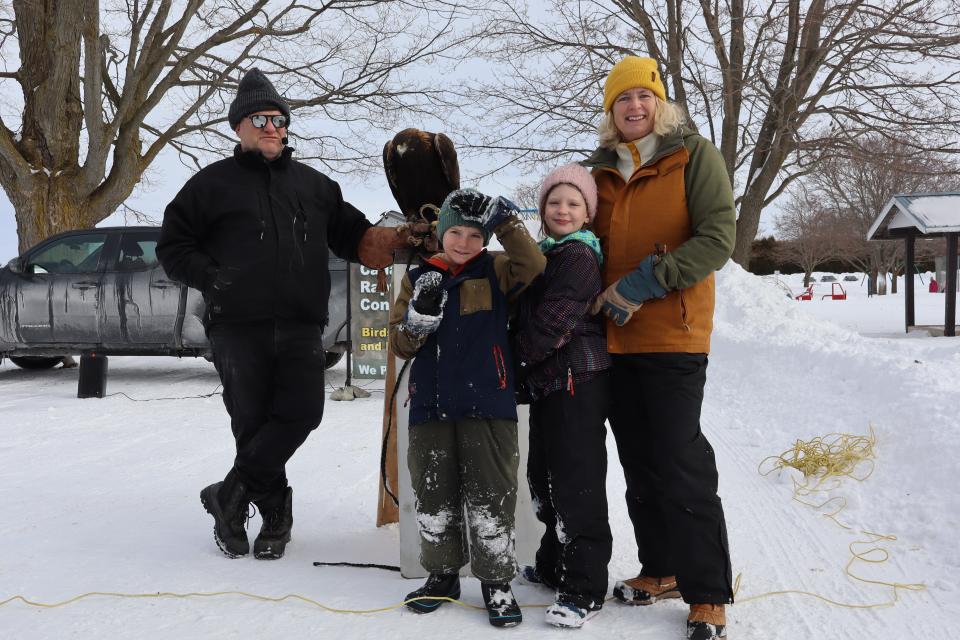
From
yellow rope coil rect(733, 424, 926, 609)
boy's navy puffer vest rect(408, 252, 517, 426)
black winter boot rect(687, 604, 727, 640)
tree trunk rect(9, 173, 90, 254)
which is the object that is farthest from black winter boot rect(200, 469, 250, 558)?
tree trunk rect(9, 173, 90, 254)

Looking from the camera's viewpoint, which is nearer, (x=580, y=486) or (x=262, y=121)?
(x=580, y=486)

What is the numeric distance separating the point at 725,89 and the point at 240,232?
1513 centimetres

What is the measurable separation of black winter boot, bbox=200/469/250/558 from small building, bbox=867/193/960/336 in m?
13.4

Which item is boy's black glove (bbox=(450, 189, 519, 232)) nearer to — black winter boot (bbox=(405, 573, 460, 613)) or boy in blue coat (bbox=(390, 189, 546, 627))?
boy in blue coat (bbox=(390, 189, 546, 627))

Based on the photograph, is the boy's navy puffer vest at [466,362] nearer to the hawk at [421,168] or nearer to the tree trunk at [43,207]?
the hawk at [421,168]

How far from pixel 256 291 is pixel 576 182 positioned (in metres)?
1.55

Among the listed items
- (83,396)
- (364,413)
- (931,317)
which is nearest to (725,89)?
(931,317)

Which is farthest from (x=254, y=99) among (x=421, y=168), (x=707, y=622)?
(x=707, y=622)

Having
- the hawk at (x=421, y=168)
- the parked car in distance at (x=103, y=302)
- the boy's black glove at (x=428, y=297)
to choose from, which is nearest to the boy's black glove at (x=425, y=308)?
the boy's black glove at (x=428, y=297)

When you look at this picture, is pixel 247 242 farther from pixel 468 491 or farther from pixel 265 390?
pixel 468 491

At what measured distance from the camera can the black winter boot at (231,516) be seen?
3268mm

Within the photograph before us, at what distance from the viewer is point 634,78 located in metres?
2.67

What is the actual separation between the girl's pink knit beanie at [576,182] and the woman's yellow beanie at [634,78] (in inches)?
12.7

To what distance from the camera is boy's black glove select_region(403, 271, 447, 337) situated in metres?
2.63
